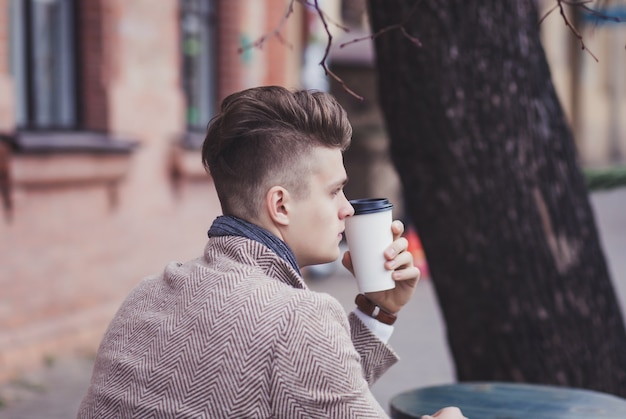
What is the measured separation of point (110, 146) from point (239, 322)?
20.4ft

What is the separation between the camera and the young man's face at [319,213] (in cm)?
227

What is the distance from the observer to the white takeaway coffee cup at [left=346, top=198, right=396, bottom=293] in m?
2.50

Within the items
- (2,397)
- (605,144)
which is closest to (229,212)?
(2,397)

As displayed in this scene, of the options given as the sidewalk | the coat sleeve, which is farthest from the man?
the sidewalk

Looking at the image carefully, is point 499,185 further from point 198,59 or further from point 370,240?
point 198,59

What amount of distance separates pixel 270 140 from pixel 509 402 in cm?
130

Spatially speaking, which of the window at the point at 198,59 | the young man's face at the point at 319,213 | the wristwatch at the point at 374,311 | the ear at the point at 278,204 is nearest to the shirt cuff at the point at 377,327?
the wristwatch at the point at 374,311

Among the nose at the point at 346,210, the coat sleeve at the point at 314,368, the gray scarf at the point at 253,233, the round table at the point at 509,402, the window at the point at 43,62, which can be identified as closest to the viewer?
the coat sleeve at the point at 314,368

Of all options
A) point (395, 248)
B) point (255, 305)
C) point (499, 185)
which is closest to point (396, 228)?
point (395, 248)

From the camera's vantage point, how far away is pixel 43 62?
795cm

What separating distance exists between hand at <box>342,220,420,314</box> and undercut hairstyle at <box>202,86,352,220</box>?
37 centimetres

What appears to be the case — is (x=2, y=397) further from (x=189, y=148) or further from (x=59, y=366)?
(x=189, y=148)

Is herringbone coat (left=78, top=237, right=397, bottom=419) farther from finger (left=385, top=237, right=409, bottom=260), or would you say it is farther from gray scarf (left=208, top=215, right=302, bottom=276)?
finger (left=385, top=237, right=409, bottom=260)

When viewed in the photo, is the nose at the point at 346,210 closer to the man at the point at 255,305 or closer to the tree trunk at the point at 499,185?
the man at the point at 255,305
